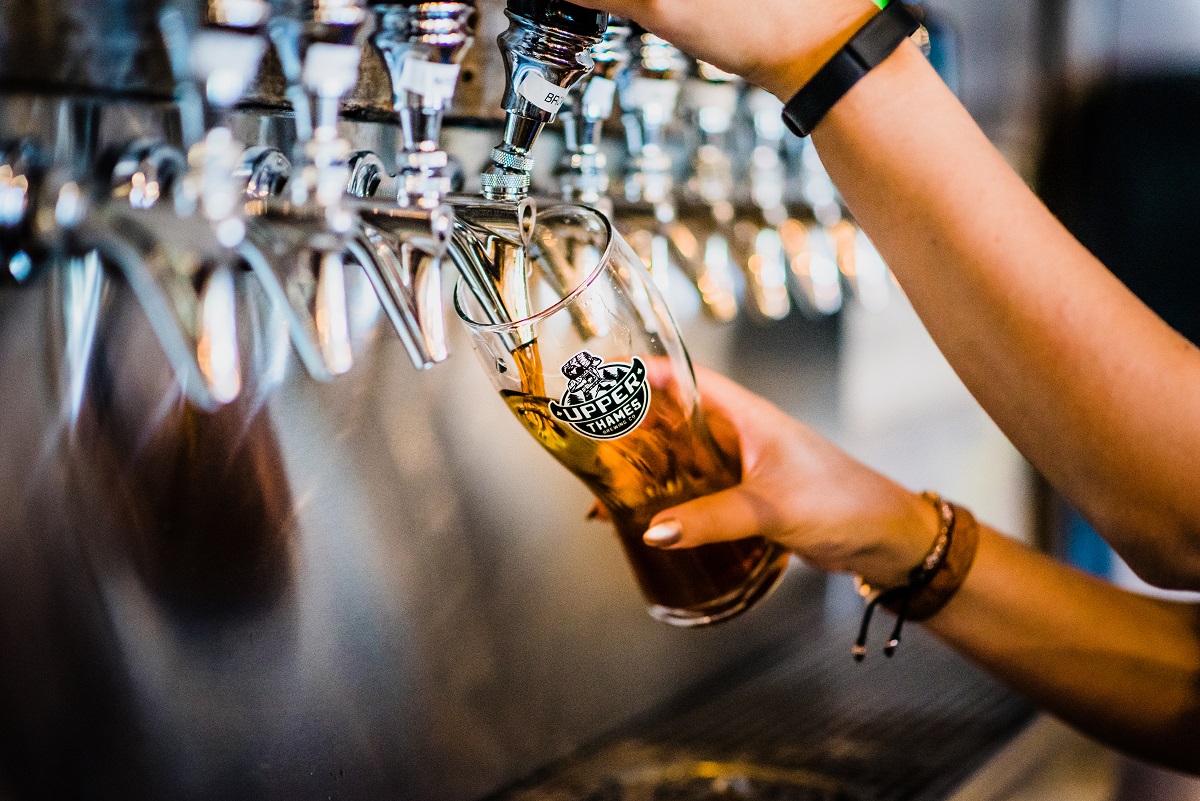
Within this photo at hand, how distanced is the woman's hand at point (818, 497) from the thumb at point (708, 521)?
3 centimetres

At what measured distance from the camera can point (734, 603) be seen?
78 centimetres

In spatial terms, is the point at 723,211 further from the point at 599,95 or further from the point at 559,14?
the point at 559,14

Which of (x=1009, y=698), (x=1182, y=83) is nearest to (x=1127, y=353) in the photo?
(x=1009, y=698)

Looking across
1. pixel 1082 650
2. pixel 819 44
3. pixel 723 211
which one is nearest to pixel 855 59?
pixel 819 44

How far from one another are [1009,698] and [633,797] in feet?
1.62

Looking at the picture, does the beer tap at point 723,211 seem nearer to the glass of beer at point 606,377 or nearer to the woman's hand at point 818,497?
the woman's hand at point 818,497

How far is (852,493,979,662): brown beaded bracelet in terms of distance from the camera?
94 cm

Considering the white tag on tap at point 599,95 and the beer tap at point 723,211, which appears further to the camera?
the beer tap at point 723,211

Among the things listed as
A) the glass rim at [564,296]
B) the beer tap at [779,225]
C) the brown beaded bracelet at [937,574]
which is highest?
the glass rim at [564,296]

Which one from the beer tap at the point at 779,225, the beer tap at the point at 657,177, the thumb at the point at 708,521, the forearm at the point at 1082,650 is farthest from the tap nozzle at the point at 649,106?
the forearm at the point at 1082,650

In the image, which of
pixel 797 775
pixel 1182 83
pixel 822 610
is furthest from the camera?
pixel 1182 83

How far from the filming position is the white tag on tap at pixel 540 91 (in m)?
0.61

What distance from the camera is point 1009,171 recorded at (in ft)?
2.09

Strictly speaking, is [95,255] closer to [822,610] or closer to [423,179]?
[423,179]
